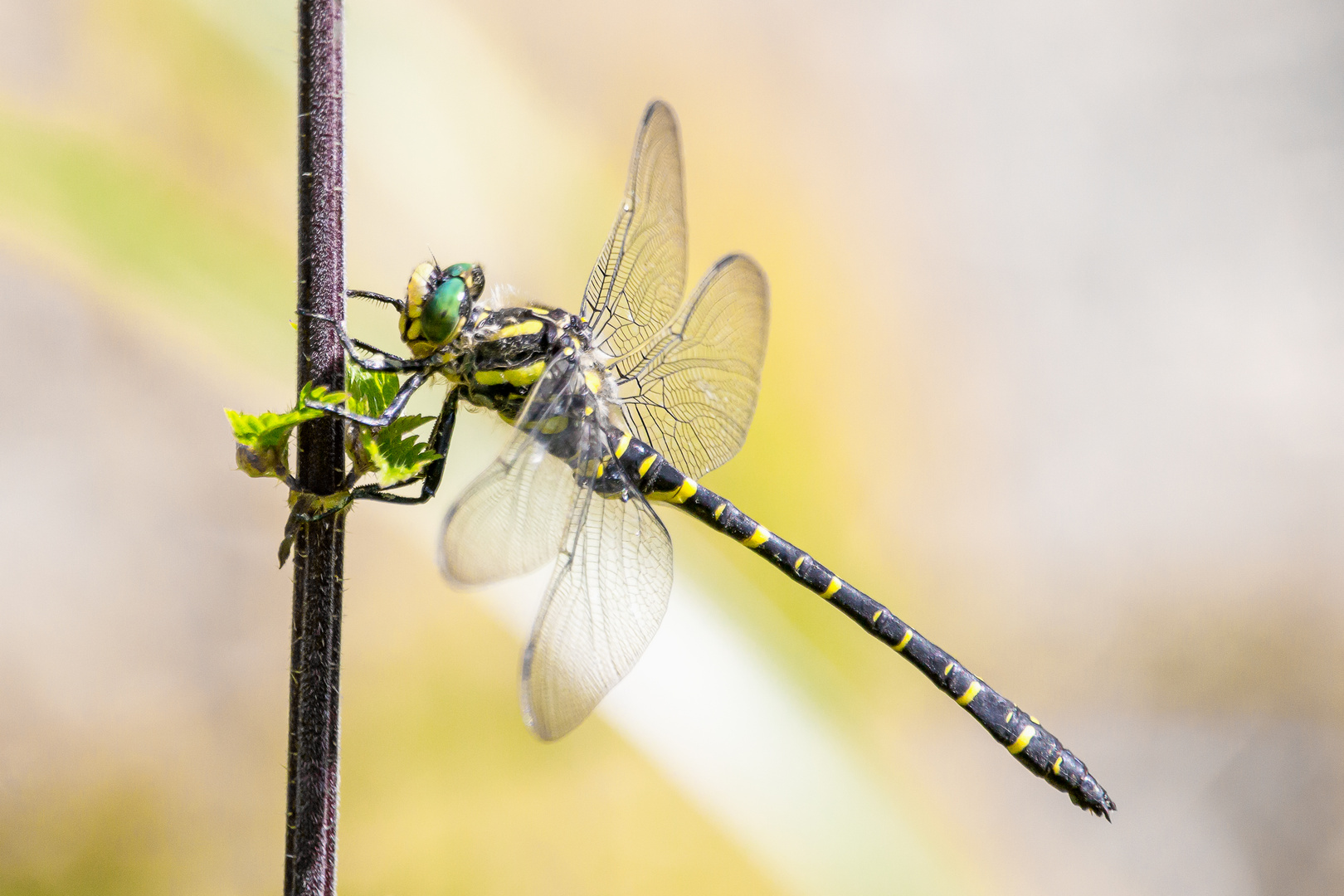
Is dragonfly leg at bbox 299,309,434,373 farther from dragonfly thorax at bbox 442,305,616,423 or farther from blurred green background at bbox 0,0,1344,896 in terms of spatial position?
blurred green background at bbox 0,0,1344,896

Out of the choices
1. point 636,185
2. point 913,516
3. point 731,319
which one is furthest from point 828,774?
point 636,185

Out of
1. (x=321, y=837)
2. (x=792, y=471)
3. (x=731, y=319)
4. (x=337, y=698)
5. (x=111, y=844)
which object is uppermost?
(x=731, y=319)


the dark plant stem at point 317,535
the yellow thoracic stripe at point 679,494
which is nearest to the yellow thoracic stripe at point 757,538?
the yellow thoracic stripe at point 679,494

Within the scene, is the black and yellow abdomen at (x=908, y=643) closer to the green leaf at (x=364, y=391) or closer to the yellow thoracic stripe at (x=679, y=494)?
the yellow thoracic stripe at (x=679, y=494)

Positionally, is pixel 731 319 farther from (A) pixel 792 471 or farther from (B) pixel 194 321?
(B) pixel 194 321

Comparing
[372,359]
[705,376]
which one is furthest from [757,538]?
[372,359]

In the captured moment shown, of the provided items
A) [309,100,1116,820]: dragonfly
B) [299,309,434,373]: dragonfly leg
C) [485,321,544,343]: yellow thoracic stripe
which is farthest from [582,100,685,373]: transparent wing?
[299,309,434,373]: dragonfly leg
